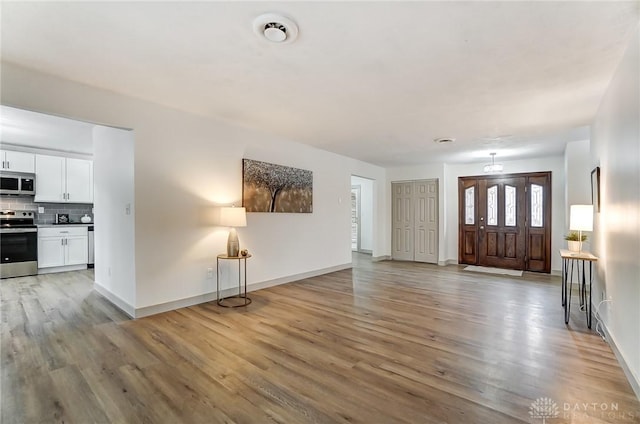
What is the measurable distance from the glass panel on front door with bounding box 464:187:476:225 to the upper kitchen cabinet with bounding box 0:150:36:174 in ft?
30.5

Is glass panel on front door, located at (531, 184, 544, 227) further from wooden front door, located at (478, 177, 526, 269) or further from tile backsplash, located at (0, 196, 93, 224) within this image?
tile backsplash, located at (0, 196, 93, 224)

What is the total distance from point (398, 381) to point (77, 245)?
7054 mm

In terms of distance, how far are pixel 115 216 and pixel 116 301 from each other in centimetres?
109

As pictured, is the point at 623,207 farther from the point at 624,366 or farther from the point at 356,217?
the point at 356,217

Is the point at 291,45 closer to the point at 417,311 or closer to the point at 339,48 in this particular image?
the point at 339,48

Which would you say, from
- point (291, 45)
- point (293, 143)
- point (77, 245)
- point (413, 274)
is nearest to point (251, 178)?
point (293, 143)

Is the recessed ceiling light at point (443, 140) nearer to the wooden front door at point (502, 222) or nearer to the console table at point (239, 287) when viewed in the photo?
the wooden front door at point (502, 222)

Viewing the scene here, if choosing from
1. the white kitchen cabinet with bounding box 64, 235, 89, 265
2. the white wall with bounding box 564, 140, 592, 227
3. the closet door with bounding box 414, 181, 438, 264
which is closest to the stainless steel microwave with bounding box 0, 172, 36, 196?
the white kitchen cabinet with bounding box 64, 235, 89, 265

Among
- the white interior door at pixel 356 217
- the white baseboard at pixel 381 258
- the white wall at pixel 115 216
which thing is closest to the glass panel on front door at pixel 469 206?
the white baseboard at pixel 381 258

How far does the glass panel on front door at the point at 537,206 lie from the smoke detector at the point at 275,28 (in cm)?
663

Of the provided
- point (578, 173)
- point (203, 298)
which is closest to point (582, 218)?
point (578, 173)

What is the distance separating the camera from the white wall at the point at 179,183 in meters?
2.99

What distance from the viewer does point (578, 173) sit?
16.6 ft

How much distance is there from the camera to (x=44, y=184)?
20.0ft
